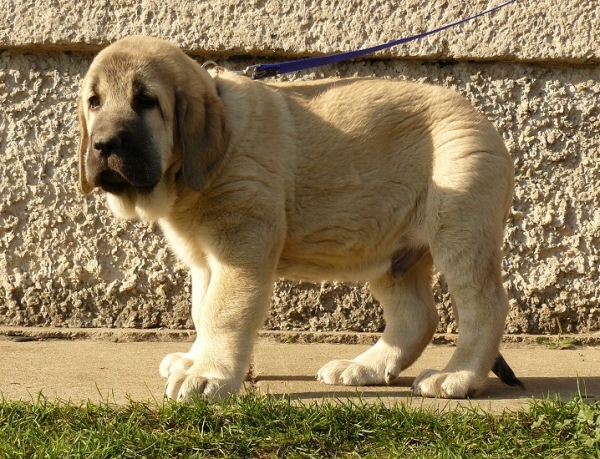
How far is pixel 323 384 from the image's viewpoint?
4.02 meters

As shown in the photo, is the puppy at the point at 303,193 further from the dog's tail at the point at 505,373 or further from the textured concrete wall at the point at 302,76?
the textured concrete wall at the point at 302,76

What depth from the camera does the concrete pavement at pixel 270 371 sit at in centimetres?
365

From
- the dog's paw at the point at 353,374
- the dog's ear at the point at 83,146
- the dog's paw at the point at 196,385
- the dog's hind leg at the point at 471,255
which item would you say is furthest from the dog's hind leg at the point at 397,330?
the dog's ear at the point at 83,146

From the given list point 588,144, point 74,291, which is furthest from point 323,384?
point 588,144

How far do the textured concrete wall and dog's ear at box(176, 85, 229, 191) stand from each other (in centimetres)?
144

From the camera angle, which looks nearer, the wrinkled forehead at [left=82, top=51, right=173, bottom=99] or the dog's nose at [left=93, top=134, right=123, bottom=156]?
the dog's nose at [left=93, top=134, right=123, bottom=156]

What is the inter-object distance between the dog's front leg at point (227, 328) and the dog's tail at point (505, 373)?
104 cm

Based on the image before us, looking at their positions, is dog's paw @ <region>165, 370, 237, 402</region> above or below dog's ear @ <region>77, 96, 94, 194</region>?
below

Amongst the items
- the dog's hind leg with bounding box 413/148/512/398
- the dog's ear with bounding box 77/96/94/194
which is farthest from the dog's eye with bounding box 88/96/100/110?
the dog's hind leg with bounding box 413/148/512/398

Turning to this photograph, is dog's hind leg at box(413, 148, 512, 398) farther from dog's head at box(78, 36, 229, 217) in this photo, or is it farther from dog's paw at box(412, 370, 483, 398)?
dog's head at box(78, 36, 229, 217)

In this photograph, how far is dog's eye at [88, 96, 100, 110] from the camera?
147 inches

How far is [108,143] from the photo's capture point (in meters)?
3.53

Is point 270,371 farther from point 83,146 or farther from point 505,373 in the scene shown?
point 83,146

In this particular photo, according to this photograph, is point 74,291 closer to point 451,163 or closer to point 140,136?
point 140,136
